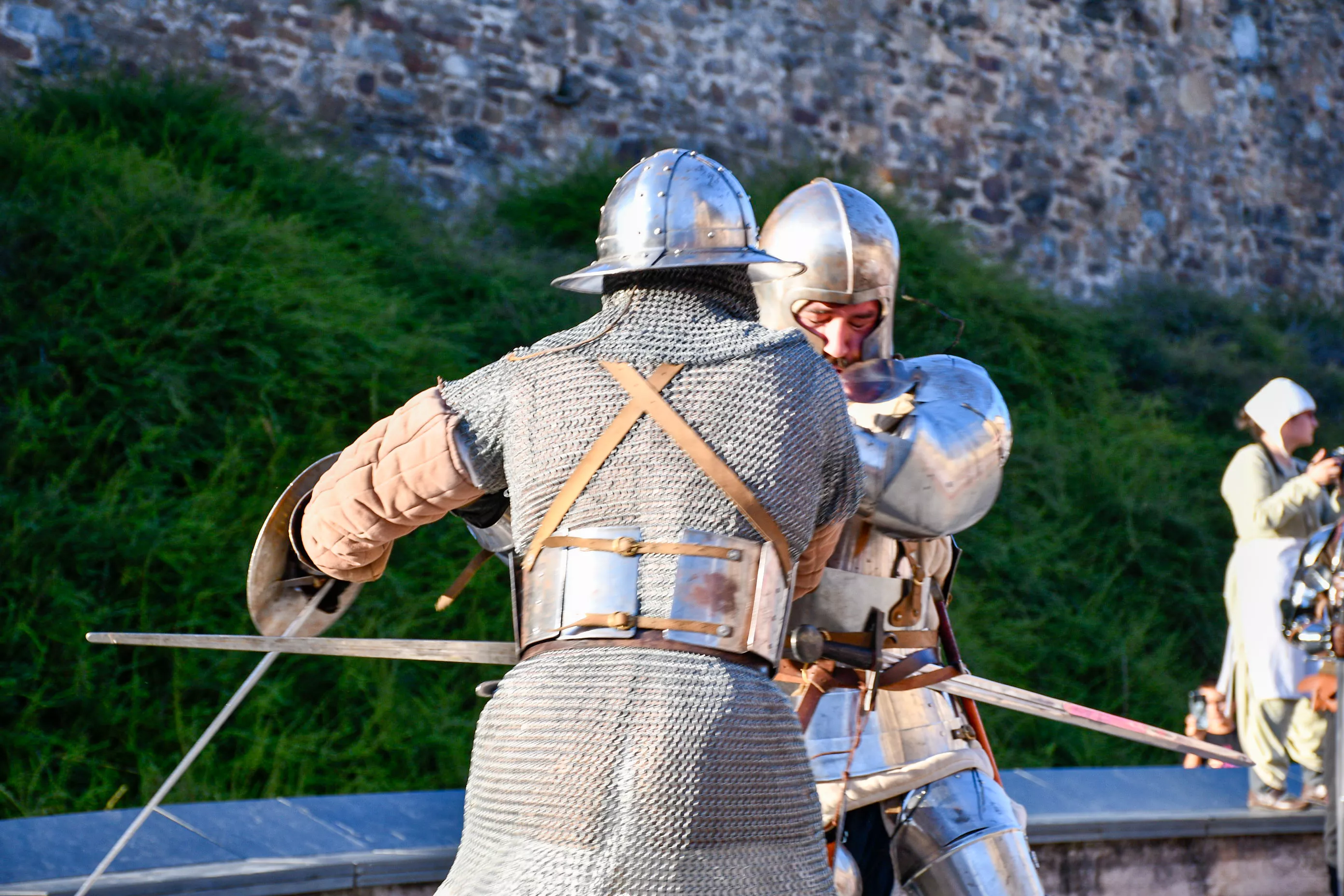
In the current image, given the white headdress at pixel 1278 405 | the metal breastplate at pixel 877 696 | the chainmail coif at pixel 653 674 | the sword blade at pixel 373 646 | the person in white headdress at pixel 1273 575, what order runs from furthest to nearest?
the white headdress at pixel 1278 405 < the person in white headdress at pixel 1273 575 < the metal breastplate at pixel 877 696 < the sword blade at pixel 373 646 < the chainmail coif at pixel 653 674

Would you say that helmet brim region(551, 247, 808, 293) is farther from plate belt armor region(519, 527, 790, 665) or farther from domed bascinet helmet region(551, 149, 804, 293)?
plate belt armor region(519, 527, 790, 665)

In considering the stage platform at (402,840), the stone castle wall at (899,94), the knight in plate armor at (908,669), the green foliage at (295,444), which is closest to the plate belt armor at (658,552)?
the knight in plate armor at (908,669)

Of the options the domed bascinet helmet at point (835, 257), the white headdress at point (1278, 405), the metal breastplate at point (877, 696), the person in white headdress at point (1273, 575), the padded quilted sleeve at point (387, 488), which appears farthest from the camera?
the white headdress at point (1278, 405)

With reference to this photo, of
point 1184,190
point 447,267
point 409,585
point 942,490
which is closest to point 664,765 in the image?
point 942,490

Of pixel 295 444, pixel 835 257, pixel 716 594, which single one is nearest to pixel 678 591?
pixel 716 594

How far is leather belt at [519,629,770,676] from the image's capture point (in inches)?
83.2

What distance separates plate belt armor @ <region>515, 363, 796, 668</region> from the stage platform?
1.56 meters

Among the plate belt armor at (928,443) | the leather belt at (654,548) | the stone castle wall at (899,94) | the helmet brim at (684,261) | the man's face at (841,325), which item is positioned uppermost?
the stone castle wall at (899,94)

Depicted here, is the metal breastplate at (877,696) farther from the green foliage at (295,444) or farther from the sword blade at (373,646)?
the green foliage at (295,444)

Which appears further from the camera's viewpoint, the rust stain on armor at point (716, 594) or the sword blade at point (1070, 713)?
the sword blade at point (1070, 713)

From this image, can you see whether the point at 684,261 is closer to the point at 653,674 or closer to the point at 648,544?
the point at 648,544

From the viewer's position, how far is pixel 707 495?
212 centimetres

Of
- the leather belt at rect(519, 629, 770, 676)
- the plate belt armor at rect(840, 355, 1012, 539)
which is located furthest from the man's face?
the leather belt at rect(519, 629, 770, 676)

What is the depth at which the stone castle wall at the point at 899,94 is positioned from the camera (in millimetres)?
8883
